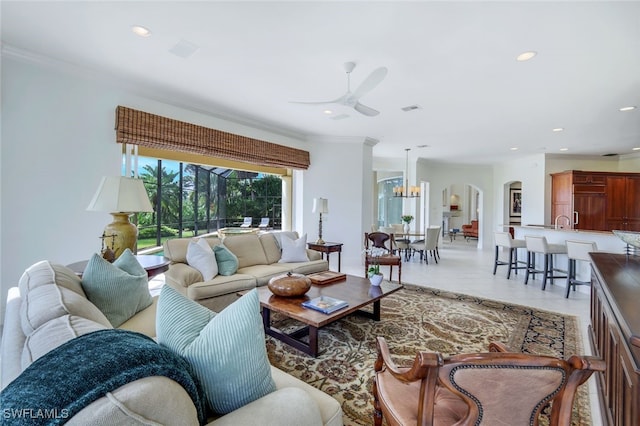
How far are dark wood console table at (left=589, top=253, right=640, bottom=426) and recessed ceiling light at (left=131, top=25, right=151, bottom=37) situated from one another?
3.53m

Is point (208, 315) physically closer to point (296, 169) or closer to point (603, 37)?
point (603, 37)

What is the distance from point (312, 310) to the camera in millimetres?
2488

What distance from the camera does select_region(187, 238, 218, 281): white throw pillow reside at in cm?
334

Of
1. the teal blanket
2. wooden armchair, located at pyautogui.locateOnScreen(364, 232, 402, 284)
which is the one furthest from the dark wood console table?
wooden armchair, located at pyautogui.locateOnScreen(364, 232, 402, 284)

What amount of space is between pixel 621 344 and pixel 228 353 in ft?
5.54

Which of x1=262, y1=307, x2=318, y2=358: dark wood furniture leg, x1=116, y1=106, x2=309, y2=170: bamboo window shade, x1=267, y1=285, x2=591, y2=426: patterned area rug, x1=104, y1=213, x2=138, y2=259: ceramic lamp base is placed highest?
x1=116, y1=106, x2=309, y2=170: bamboo window shade

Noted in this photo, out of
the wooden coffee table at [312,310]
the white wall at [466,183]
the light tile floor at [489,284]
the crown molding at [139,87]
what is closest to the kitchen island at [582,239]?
the light tile floor at [489,284]

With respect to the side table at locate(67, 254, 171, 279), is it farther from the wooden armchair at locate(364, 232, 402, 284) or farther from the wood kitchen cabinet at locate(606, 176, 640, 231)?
the wood kitchen cabinet at locate(606, 176, 640, 231)

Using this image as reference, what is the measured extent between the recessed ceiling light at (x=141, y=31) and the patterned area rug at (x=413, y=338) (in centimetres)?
290

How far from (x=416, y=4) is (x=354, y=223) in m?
4.55

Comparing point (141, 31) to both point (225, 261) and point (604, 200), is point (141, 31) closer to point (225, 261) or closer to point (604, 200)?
point (225, 261)

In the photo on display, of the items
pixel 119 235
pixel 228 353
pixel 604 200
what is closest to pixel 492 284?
pixel 604 200

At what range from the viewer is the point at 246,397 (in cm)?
103

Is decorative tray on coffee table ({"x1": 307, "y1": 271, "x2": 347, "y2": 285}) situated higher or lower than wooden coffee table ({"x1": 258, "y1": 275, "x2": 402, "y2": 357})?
higher
